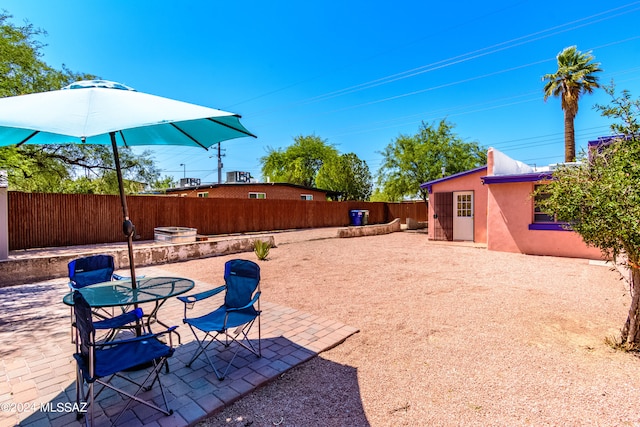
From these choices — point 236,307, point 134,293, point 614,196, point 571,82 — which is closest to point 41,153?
point 134,293

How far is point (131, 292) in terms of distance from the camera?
2.97 meters

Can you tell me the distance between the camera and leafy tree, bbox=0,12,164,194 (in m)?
9.16

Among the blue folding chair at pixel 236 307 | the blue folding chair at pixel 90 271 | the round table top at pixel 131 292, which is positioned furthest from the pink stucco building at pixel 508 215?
the blue folding chair at pixel 90 271

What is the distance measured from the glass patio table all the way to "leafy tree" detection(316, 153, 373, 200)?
28.2m

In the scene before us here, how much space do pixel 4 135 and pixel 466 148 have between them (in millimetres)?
21370

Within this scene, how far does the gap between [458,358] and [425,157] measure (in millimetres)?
17600

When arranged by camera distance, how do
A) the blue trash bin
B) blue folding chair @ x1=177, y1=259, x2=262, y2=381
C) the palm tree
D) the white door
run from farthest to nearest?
the blue trash bin, the palm tree, the white door, blue folding chair @ x1=177, y1=259, x2=262, y2=381

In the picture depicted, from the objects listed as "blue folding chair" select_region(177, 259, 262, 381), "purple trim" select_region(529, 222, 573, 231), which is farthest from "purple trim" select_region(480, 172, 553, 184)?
"blue folding chair" select_region(177, 259, 262, 381)

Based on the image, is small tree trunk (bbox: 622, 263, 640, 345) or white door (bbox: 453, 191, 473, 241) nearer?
small tree trunk (bbox: 622, 263, 640, 345)

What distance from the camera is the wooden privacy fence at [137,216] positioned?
Result: 10.3 metres

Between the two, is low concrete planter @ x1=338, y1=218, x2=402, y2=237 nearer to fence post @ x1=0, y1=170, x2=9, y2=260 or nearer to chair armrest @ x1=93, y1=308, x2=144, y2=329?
fence post @ x1=0, y1=170, x2=9, y2=260

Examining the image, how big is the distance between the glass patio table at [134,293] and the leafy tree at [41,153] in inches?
279

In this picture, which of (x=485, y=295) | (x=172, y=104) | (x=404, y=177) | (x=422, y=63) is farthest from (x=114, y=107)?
(x=422, y=63)

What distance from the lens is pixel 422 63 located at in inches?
848
